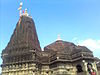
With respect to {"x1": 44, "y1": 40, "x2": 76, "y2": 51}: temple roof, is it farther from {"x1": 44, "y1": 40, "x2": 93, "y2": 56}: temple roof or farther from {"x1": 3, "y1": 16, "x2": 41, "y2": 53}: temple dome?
{"x1": 3, "y1": 16, "x2": 41, "y2": 53}: temple dome

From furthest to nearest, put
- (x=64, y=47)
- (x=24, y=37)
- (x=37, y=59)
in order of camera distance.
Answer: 1. (x=64, y=47)
2. (x=24, y=37)
3. (x=37, y=59)

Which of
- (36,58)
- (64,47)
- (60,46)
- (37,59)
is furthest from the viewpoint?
(60,46)

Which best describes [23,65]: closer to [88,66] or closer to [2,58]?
[2,58]

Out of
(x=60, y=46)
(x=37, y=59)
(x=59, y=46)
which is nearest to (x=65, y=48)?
(x=60, y=46)

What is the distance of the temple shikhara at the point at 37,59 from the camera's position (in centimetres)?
3609

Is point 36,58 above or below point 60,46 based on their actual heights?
below

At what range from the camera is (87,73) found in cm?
3453

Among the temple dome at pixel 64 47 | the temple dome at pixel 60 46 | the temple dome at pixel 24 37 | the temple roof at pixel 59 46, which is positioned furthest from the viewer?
the temple roof at pixel 59 46

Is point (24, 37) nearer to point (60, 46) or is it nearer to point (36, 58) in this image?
point (36, 58)

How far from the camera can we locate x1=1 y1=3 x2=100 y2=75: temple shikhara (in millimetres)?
36094

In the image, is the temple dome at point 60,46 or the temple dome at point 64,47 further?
the temple dome at point 60,46

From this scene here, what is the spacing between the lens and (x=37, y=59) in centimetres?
3794

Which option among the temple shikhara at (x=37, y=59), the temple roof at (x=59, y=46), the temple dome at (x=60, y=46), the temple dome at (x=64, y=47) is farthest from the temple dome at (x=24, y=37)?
the temple dome at (x=64, y=47)

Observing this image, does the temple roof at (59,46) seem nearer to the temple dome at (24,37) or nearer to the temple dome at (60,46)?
the temple dome at (60,46)
